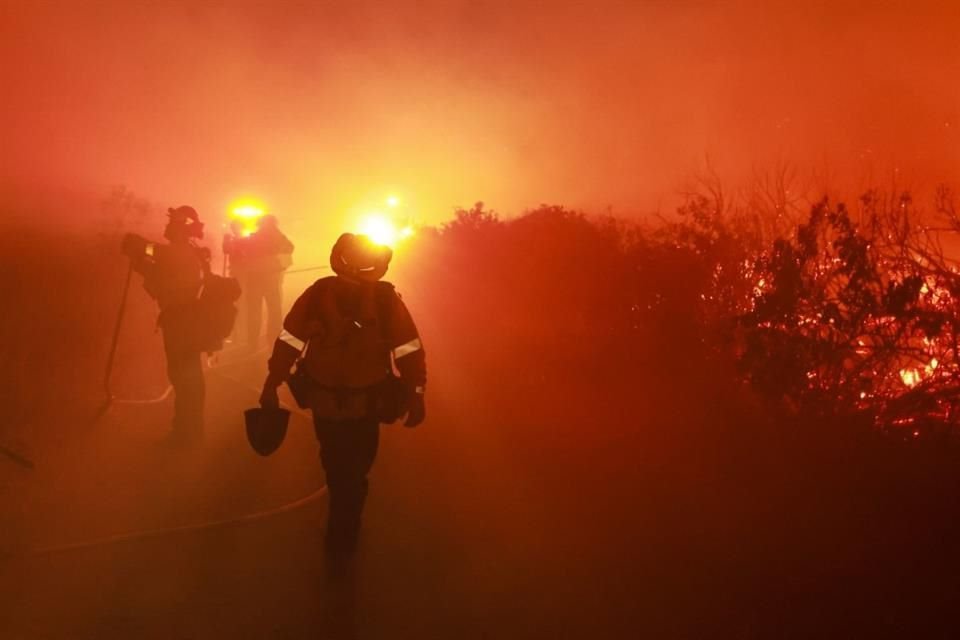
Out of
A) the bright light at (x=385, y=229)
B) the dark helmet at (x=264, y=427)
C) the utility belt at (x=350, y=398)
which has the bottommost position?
the dark helmet at (x=264, y=427)

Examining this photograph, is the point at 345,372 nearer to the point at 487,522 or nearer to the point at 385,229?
the point at 487,522

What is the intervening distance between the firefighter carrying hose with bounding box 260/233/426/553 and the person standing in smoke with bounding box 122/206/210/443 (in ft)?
7.91

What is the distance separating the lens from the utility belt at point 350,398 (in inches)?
163

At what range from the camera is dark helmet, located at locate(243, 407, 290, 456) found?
434cm

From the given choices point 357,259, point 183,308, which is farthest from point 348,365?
point 183,308

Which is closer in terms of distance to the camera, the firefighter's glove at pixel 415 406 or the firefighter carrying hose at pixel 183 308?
the firefighter's glove at pixel 415 406

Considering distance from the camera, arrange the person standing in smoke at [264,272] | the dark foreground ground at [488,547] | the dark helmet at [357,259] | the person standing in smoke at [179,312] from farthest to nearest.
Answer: the person standing in smoke at [264,272]
the person standing in smoke at [179,312]
the dark helmet at [357,259]
the dark foreground ground at [488,547]

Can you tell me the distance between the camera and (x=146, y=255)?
6359mm

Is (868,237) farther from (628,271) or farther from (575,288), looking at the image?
(575,288)

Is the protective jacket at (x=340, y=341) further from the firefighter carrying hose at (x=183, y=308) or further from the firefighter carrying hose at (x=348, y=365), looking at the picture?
the firefighter carrying hose at (x=183, y=308)

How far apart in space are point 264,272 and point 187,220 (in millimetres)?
4349

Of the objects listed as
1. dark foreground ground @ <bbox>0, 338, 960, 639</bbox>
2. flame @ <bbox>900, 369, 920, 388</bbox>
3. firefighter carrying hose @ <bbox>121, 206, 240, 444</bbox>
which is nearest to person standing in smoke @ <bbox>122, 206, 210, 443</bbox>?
firefighter carrying hose @ <bbox>121, 206, 240, 444</bbox>

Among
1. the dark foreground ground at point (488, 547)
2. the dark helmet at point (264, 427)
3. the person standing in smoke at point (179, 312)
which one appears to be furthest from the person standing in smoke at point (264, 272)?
the dark helmet at point (264, 427)

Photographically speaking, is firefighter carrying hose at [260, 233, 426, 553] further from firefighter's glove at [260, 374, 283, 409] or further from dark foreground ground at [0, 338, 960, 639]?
dark foreground ground at [0, 338, 960, 639]
